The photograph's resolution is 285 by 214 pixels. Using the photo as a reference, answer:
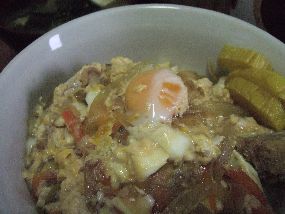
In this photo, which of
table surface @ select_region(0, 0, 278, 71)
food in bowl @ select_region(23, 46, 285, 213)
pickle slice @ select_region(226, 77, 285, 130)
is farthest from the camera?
table surface @ select_region(0, 0, 278, 71)

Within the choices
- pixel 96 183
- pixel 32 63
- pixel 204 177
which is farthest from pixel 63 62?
pixel 204 177

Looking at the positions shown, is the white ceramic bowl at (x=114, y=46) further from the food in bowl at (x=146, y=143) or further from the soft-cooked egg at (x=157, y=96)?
the soft-cooked egg at (x=157, y=96)

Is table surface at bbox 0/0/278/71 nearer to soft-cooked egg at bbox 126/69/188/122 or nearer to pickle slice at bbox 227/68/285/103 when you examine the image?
pickle slice at bbox 227/68/285/103

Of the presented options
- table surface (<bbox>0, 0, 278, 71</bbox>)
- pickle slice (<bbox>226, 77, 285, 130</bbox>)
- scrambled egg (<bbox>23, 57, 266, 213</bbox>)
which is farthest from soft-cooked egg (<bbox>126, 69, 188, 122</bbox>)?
table surface (<bbox>0, 0, 278, 71</bbox>)

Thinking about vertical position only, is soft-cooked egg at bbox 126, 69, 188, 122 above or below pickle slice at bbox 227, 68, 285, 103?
below

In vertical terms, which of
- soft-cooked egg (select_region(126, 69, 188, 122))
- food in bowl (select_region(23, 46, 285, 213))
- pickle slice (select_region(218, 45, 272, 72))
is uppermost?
pickle slice (select_region(218, 45, 272, 72))

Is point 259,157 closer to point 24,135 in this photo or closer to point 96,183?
point 96,183

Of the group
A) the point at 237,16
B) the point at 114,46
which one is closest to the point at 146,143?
the point at 114,46
